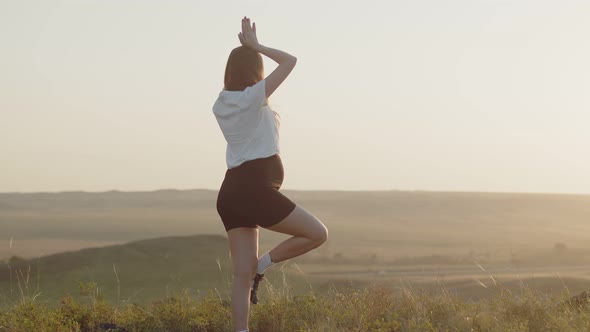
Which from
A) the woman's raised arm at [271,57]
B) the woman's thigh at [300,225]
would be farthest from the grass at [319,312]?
the woman's raised arm at [271,57]

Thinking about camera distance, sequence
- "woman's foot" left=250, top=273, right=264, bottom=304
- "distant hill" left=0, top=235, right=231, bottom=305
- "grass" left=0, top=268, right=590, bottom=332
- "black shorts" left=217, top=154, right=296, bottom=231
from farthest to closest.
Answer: "distant hill" left=0, top=235, right=231, bottom=305
"grass" left=0, top=268, right=590, bottom=332
"woman's foot" left=250, top=273, right=264, bottom=304
"black shorts" left=217, top=154, right=296, bottom=231

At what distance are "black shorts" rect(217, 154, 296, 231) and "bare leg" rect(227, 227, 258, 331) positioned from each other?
0.49 feet

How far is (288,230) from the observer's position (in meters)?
6.44

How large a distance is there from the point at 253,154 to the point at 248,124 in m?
0.22

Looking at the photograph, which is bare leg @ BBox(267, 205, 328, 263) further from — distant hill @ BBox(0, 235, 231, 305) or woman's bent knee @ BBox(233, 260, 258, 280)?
distant hill @ BBox(0, 235, 231, 305)

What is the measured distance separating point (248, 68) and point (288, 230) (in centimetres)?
123

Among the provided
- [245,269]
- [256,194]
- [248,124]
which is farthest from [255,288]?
[248,124]

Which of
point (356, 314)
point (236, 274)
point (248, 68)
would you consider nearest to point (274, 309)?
point (356, 314)

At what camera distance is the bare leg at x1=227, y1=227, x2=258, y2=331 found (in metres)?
6.53

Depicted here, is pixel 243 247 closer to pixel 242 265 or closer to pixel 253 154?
pixel 242 265

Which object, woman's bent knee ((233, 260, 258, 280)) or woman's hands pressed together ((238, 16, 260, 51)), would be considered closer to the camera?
woman's hands pressed together ((238, 16, 260, 51))

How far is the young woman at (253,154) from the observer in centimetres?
625

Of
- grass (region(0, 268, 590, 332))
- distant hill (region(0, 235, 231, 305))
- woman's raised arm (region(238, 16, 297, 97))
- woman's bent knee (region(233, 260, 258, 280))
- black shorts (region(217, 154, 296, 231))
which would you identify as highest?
woman's raised arm (region(238, 16, 297, 97))

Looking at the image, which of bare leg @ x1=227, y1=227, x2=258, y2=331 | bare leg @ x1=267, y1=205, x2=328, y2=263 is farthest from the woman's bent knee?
bare leg @ x1=267, y1=205, x2=328, y2=263
